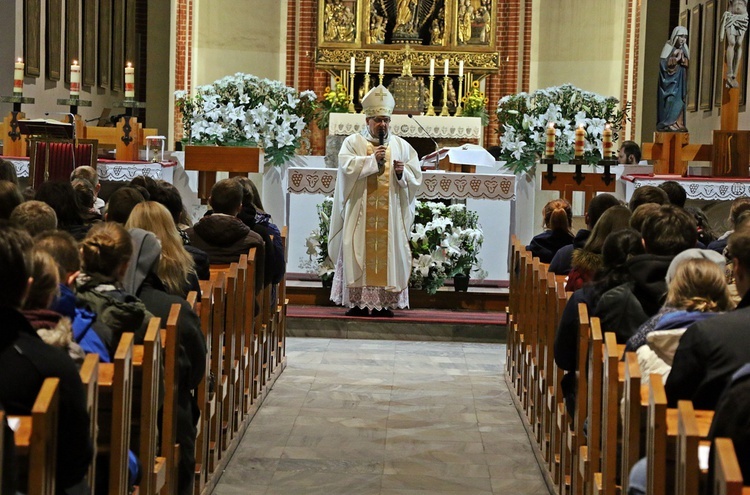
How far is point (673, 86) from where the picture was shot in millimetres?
13703

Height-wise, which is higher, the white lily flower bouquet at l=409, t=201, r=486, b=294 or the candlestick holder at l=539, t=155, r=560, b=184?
the candlestick holder at l=539, t=155, r=560, b=184

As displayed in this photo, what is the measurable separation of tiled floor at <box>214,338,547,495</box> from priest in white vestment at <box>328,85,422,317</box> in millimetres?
723

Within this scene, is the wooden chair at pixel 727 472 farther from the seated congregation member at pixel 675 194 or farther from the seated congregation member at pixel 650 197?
the seated congregation member at pixel 675 194

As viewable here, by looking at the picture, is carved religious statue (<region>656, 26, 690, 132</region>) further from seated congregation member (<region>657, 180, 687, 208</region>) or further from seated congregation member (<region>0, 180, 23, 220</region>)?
seated congregation member (<region>0, 180, 23, 220</region>)

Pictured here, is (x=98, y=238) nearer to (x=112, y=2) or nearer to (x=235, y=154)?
(x=235, y=154)

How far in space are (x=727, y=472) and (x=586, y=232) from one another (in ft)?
14.9

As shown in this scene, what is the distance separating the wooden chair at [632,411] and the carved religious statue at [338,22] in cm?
1492

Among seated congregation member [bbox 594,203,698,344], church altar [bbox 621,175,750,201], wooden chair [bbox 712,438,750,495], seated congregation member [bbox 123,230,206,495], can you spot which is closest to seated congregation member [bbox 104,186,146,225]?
seated congregation member [bbox 123,230,206,495]

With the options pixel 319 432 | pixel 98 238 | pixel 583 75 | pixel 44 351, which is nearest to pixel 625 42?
pixel 583 75

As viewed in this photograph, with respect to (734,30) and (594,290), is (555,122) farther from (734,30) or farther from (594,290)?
(594,290)

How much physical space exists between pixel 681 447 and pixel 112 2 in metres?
19.6

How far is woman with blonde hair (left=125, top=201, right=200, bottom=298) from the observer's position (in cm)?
540

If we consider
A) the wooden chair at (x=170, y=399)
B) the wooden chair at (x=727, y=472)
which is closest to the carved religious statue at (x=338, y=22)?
the wooden chair at (x=170, y=399)

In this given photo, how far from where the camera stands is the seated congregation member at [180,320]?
4.98 m
